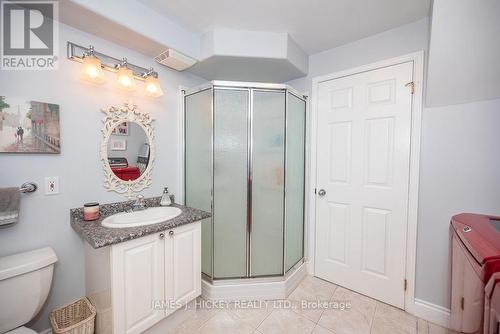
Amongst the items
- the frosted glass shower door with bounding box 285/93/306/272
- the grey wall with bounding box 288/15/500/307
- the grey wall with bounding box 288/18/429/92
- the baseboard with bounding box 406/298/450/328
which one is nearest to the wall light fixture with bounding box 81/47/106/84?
the frosted glass shower door with bounding box 285/93/306/272

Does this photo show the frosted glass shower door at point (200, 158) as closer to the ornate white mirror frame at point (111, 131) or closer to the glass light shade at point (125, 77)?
the ornate white mirror frame at point (111, 131)

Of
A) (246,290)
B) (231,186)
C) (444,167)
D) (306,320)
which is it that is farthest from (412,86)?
(246,290)

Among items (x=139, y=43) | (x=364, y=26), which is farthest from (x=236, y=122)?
(x=364, y=26)

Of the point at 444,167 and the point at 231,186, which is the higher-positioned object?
the point at 444,167

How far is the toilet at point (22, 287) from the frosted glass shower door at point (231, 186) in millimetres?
1163

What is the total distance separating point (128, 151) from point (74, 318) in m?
1.25

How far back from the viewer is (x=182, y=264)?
1574 millimetres

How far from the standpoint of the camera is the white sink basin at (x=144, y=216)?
58.8 inches

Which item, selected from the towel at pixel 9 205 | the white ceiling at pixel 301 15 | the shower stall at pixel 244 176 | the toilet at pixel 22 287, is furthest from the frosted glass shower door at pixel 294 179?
the towel at pixel 9 205

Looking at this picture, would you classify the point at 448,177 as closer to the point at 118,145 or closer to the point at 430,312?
the point at 430,312

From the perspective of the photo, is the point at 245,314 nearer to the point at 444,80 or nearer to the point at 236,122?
the point at 236,122

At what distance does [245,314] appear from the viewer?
1.73 meters

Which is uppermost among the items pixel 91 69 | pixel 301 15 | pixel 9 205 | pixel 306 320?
pixel 301 15

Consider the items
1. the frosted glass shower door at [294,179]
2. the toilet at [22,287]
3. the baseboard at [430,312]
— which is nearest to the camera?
the toilet at [22,287]
